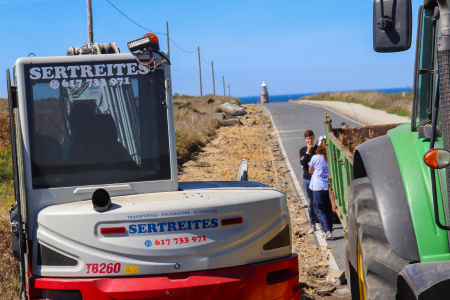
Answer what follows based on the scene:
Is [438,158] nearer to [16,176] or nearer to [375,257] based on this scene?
[375,257]

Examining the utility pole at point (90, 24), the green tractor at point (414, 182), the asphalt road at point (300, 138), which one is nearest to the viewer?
the green tractor at point (414, 182)

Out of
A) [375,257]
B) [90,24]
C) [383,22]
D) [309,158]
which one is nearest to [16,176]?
[375,257]

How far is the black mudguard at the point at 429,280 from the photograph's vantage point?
7.22 ft

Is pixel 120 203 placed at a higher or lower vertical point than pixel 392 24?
lower

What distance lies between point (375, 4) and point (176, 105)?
3901 cm

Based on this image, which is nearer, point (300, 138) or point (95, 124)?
point (95, 124)

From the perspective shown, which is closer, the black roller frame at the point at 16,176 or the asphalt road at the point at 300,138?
the black roller frame at the point at 16,176

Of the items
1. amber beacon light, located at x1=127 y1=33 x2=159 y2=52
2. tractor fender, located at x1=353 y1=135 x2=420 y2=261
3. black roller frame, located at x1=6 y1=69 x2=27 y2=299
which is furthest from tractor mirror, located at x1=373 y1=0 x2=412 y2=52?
black roller frame, located at x1=6 y1=69 x2=27 y2=299

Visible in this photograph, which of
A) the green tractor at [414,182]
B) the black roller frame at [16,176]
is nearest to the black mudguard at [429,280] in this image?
the green tractor at [414,182]

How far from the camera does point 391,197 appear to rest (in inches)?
118

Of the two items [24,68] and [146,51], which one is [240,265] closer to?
[146,51]

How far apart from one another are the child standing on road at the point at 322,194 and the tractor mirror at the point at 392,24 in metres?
5.66

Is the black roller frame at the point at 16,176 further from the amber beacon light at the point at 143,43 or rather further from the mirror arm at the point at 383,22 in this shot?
the mirror arm at the point at 383,22

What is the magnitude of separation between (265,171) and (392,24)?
42.4 ft
